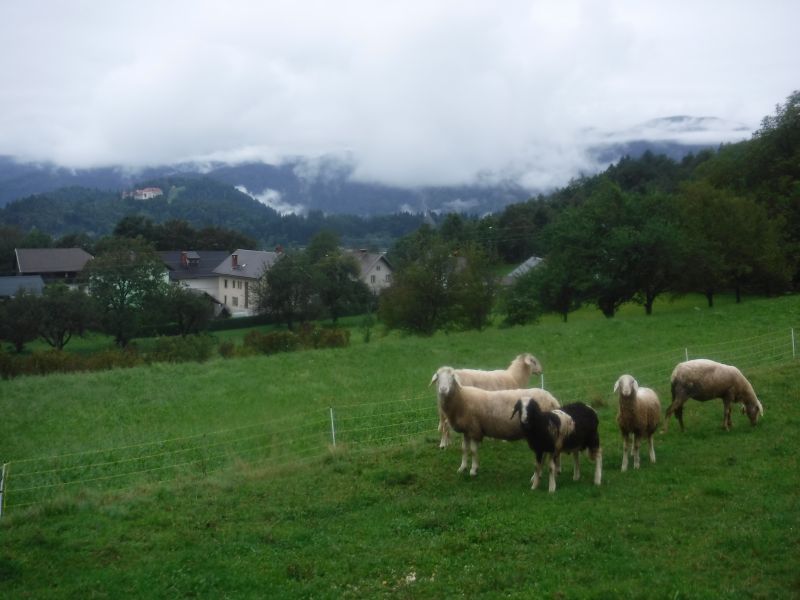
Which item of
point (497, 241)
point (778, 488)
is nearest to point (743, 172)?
point (497, 241)

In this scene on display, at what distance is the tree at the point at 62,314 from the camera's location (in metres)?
50.6

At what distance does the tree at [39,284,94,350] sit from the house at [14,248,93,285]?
92.9 ft

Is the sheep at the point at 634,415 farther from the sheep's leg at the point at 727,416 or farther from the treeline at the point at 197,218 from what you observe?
the treeline at the point at 197,218

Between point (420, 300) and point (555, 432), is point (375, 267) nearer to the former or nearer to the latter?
point (420, 300)

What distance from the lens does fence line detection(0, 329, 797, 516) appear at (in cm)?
1444

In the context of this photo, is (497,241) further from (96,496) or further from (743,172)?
(96,496)

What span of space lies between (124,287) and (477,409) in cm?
4992

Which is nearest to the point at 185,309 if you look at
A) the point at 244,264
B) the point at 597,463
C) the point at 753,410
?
the point at 244,264

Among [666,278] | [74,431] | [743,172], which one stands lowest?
[74,431]

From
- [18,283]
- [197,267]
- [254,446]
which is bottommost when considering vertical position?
[254,446]

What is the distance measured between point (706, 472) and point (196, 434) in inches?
513

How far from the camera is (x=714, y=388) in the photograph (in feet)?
48.8

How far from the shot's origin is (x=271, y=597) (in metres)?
7.97

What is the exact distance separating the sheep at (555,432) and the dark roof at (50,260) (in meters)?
77.3
